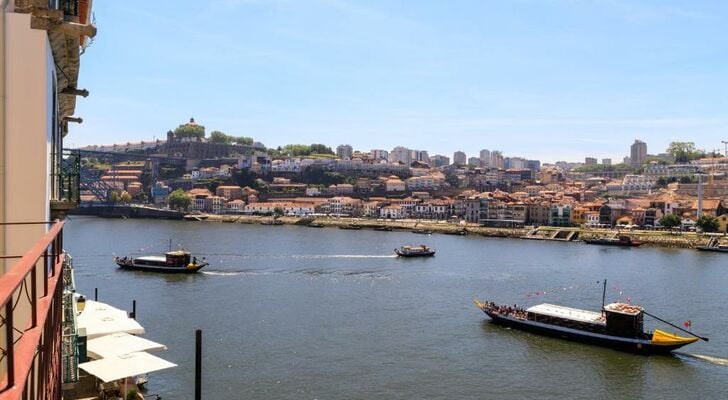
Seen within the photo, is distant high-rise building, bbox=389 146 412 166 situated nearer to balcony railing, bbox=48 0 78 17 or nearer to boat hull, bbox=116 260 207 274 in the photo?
boat hull, bbox=116 260 207 274

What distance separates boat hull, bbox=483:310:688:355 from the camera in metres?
20.5

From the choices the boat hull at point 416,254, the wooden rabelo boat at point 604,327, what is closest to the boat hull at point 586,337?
the wooden rabelo boat at point 604,327

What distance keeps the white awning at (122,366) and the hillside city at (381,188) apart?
240 ft

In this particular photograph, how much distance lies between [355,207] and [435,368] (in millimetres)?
88401

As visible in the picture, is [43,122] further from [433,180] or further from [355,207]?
[433,180]

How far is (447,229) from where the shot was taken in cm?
8200

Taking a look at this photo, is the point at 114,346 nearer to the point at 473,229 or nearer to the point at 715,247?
the point at 715,247

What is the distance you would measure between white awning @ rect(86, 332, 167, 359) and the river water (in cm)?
146

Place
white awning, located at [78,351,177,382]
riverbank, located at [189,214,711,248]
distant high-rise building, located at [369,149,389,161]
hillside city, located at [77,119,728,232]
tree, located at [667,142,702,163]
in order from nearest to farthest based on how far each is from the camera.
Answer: white awning, located at [78,351,177,382] < riverbank, located at [189,214,711,248] < hillside city, located at [77,119,728,232] < tree, located at [667,142,702,163] < distant high-rise building, located at [369,149,389,161]

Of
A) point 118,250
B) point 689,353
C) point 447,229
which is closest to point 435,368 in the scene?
point 689,353

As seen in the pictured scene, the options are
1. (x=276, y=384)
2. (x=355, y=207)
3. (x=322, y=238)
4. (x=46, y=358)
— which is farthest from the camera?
(x=355, y=207)

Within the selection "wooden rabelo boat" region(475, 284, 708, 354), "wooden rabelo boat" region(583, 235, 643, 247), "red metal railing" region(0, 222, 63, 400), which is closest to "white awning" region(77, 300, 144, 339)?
"red metal railing" region(0, 222, 63, 400)

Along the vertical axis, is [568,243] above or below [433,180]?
below

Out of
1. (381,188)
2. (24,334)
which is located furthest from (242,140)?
(24,334)
